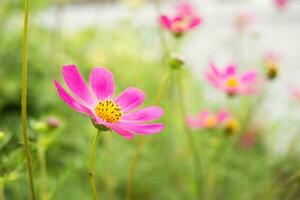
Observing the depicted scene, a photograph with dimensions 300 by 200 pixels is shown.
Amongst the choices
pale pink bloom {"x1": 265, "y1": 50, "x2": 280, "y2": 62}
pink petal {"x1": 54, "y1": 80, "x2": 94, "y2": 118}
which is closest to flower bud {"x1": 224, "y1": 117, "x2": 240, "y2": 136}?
pale pink bloom {"x1": 265, "y1": 50, "x2": 280, "y2": 62}

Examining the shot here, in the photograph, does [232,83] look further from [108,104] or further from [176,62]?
[108,104]

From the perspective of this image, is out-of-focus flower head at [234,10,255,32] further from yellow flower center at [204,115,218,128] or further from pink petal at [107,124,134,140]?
pink petal at [107,124,134,140]

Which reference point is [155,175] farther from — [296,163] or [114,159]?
[296,163]

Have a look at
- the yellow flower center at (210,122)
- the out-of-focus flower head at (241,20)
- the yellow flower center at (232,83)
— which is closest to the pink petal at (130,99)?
the yellow flower center at (232,83)

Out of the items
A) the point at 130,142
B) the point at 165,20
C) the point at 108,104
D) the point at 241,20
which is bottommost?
the point at 130,142

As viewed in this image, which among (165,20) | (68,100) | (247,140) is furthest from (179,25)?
(247,140)

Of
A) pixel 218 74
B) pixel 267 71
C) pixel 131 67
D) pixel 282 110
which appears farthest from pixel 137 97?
pixel 282 110

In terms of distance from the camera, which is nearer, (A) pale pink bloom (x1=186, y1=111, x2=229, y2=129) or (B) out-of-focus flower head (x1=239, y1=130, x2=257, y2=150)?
(A) pale pink bloom (x1=186, y1=111, x2=229, y2=129)

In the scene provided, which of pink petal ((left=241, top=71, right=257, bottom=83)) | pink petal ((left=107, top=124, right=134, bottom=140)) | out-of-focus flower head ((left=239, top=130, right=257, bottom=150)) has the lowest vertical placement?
out-of-focus flower head ((left=239, top=130, right=257, bottom=150))
